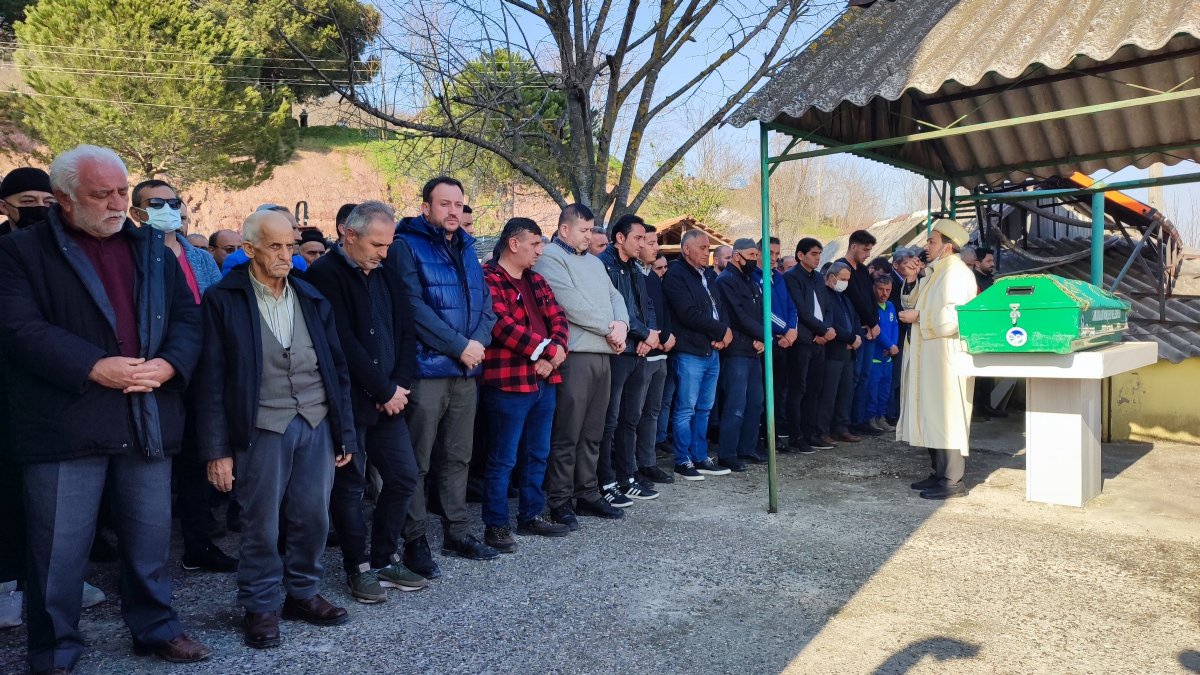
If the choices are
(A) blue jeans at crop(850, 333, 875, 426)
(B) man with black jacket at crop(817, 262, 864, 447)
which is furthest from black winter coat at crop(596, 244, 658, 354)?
(A) blue jeans at crop(850, 333, 875, 426)

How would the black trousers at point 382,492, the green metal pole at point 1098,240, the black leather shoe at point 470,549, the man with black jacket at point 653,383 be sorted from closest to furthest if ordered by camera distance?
the black trousers at point 382,492, the black leather shoe at point 470,549, the man with black jacket at point 653,383, the green metal pole at point 1098,240

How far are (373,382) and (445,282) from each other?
800 millimetres

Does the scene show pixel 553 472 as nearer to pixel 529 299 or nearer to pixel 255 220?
pixel 529 299

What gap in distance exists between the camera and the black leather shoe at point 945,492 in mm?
5965

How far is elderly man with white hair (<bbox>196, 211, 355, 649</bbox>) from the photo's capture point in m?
3.38

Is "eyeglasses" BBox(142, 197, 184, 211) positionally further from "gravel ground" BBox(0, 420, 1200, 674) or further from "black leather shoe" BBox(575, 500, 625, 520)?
"black leather shoe" BBox(575, 500, 625, 520)

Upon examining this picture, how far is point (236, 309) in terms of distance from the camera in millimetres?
3412

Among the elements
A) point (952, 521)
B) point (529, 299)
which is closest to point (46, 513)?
point (529, 299)

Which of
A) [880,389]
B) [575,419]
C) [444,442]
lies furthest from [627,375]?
[880,389]

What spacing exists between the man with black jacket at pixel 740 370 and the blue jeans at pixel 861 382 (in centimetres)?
209

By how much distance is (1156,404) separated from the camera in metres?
8.09

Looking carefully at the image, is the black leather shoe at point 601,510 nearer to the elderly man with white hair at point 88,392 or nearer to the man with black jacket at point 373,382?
the man with black jacket at point 373,382

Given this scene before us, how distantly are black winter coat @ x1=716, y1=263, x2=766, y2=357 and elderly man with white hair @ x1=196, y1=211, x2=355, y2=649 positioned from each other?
13.3 ft

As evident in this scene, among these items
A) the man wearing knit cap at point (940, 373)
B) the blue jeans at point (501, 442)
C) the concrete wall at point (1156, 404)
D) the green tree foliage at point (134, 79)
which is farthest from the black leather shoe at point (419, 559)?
the green tree foliage at point (134, 79)
